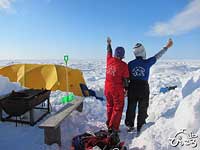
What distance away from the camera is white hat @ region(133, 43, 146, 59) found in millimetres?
5428

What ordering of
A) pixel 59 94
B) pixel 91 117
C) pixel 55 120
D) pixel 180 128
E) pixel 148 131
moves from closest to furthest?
pixel 180 128, pixel 148 131, pixel 55 120, pixel 91 117, pixel 59 94

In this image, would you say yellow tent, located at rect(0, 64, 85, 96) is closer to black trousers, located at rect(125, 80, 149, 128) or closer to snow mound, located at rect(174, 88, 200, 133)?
black trousers, located at rect(125, 80, 149, 128)

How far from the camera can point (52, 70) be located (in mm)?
13867

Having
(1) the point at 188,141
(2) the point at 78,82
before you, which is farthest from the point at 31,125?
(2) the point at 78,82

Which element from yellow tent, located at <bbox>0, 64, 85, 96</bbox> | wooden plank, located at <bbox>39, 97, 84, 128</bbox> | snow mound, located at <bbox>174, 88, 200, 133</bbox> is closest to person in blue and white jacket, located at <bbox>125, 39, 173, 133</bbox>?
snow mound, located at <bbox>174, 88, 200, 133</bbox>

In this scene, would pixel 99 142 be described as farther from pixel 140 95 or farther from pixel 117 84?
pixel 140 95

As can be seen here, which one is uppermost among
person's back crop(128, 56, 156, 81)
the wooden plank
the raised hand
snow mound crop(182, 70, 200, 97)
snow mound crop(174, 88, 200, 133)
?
the raised hand

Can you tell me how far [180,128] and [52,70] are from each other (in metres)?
10.5

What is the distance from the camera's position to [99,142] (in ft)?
14.0

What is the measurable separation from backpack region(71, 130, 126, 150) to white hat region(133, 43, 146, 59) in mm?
1841

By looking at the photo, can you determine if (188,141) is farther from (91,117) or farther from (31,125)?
Result: (91,117)

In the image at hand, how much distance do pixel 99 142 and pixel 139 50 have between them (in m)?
2.16

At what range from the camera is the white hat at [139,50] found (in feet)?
17.8

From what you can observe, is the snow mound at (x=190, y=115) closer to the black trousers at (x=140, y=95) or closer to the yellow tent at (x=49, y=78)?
the black trousers at (x=140, y=95)
